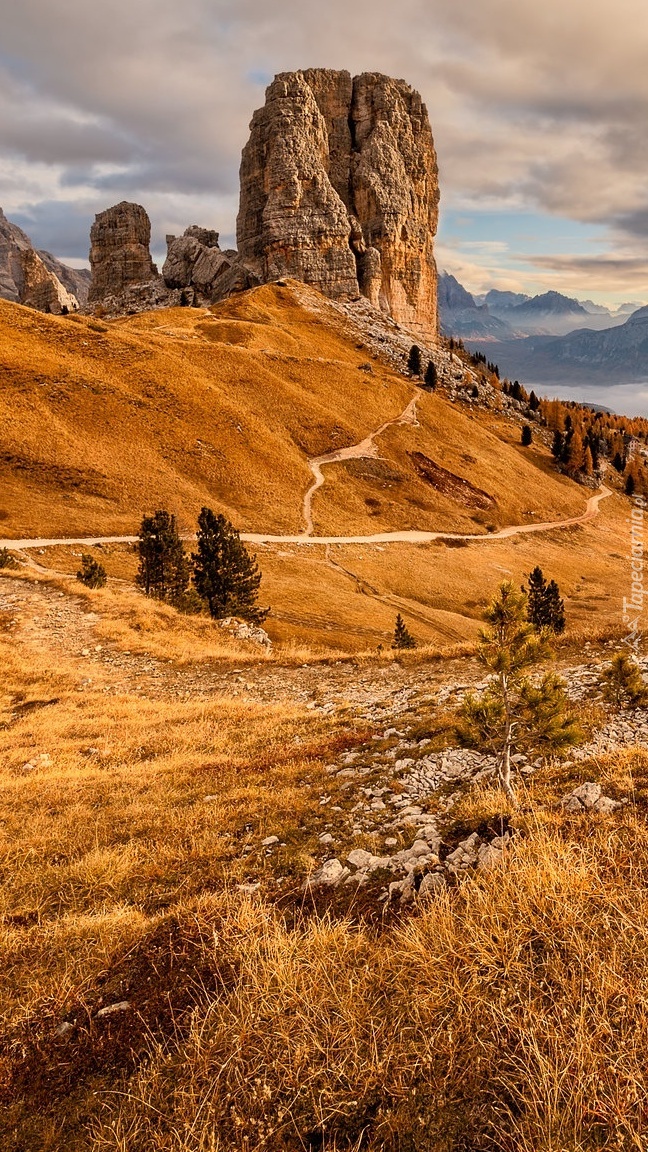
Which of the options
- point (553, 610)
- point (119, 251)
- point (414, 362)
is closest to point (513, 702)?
point (553, 610)

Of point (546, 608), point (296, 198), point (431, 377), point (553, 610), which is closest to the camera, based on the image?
point (546, 608)

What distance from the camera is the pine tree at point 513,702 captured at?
9.31 meters

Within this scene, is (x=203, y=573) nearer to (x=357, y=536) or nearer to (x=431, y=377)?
(x=357, y=536)

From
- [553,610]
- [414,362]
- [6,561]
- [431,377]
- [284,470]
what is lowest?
[553,610]

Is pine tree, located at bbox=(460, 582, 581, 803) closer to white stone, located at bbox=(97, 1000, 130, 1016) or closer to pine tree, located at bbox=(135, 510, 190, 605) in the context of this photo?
white stone, located at bbox=(97, 1000, 130, 1016)

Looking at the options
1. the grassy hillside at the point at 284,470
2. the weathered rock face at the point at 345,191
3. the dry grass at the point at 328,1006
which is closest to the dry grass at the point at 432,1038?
the dry grass at the point at 328,1006

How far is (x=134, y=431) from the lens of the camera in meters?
71.1

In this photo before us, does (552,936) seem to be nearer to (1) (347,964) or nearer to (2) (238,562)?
(1) (347,964)

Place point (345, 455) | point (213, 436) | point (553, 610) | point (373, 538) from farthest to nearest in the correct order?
point (345, 455), point (213, 436), point (373, 538), point (553, 610)

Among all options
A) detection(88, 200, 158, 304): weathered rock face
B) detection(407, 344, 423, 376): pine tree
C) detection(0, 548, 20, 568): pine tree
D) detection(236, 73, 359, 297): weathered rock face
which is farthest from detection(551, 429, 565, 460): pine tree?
detection(88, 200, 158, 304): weathered rock face

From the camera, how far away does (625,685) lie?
43.6 feet

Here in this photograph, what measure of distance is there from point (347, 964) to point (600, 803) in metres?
4.06

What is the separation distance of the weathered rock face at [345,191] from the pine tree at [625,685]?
153 meters

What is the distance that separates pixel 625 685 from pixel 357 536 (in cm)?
5745
